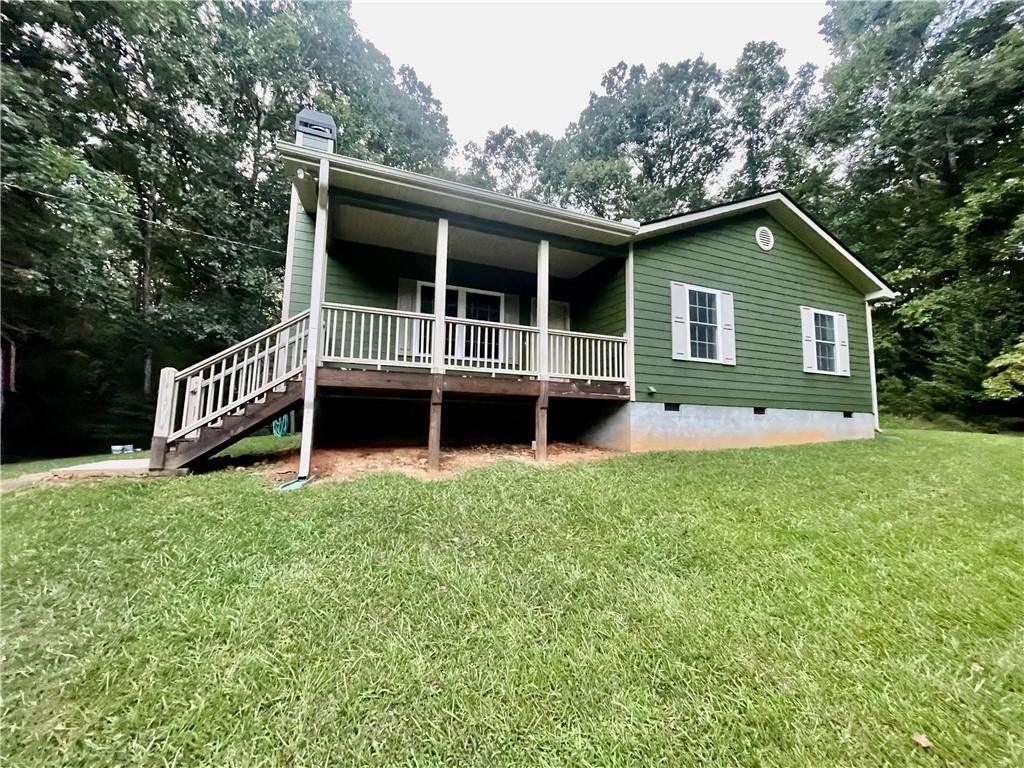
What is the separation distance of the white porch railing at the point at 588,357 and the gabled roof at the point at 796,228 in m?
2.01

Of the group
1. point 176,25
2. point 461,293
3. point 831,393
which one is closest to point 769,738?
point 461,293

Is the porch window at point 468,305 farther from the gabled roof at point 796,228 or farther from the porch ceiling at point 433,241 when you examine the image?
the gabled roof at point 796,228

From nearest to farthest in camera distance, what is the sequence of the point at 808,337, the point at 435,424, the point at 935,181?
the point at 435,424 < the point at 808,337 < the point at 935,181

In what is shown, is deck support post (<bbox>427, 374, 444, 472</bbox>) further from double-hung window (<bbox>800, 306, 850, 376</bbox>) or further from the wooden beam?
double-hung window (<bbox>800, 306, 850, 376</bbox>)

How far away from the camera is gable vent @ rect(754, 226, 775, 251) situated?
911cm

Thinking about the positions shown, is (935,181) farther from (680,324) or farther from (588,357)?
(588,357)

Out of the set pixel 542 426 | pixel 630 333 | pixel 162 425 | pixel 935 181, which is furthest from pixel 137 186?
pixel 935 181

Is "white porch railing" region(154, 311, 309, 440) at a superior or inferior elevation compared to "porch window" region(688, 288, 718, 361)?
inferior

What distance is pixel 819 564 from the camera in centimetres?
338

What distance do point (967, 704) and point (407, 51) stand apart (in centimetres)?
2740

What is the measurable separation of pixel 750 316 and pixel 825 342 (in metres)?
2.35

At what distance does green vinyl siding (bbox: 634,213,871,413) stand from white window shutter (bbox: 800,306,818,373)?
139 mm

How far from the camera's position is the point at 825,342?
31.4 feet

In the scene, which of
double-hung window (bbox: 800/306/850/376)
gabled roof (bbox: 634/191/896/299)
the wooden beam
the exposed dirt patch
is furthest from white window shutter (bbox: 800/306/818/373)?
the exposed dirt patch
